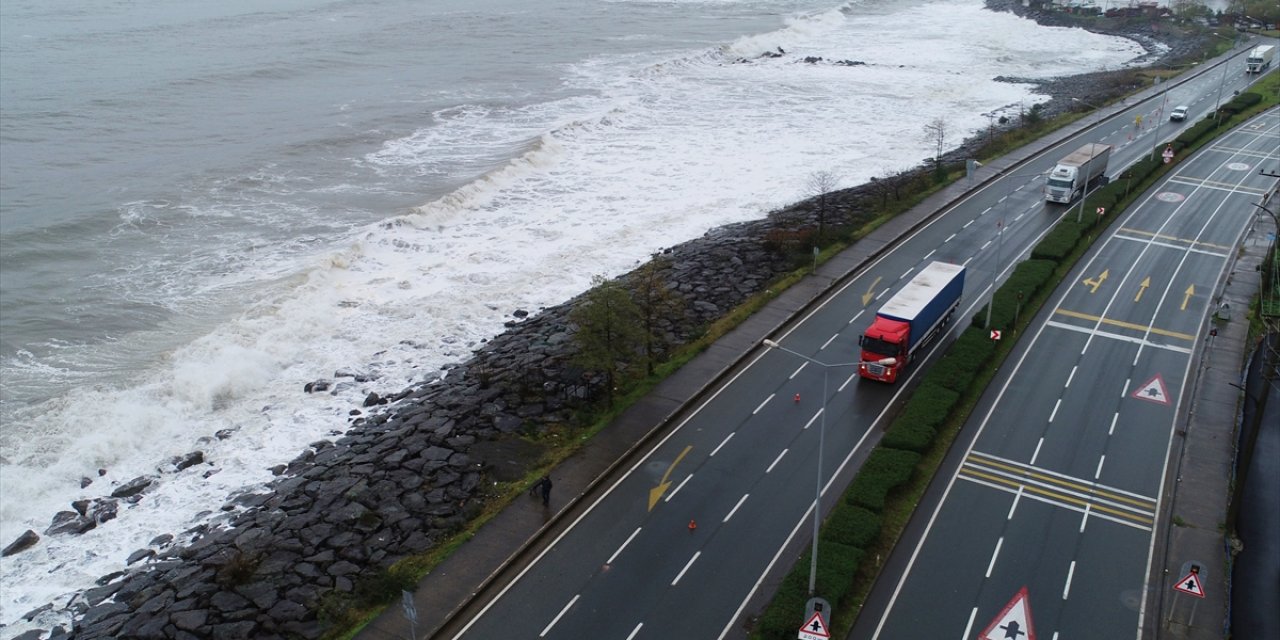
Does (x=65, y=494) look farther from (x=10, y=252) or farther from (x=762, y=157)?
(x=762, y=157)

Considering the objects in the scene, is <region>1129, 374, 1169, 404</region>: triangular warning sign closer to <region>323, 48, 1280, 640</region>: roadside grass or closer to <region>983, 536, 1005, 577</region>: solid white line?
<region>323, 48, 1280, 640</region>: roadside grass

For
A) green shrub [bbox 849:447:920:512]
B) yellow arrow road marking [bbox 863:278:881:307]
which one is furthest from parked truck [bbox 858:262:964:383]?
green shrub [bbox 849:447:920:512]

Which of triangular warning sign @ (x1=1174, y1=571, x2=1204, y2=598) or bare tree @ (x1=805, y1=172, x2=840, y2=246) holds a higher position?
bare tree @ (x1=805, y1=172, x2=840, y2=246)

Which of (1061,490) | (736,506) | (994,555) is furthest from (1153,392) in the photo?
(736,506)

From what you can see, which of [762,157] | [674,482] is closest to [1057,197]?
[762,157]

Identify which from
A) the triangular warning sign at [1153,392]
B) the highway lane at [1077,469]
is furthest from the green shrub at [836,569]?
the triangular warning sign at [1153,392]

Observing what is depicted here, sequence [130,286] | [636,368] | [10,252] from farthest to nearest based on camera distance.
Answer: [10,252]
[130,286]
[636,368]
